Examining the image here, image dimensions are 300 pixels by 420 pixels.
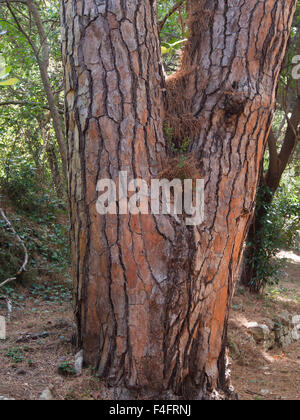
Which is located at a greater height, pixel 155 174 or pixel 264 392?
pixel 155 174

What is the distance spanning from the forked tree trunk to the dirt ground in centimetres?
27

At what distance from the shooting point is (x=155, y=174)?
8.58 ft

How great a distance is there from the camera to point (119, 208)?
250 centimetres

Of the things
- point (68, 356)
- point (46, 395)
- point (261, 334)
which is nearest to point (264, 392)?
point (261, 334)

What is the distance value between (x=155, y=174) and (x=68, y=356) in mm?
1390

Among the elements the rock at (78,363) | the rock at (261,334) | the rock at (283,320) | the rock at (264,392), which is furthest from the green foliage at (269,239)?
the rock at (78,363)

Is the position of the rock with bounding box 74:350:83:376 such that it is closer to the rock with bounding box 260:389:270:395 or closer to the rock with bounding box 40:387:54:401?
the rock with bounding box 40:387:54:401

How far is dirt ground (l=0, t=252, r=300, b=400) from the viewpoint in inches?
99.7

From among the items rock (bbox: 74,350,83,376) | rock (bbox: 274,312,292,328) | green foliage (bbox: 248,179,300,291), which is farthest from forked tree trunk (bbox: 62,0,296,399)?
green foliage (bbox: 248,179,300,291)

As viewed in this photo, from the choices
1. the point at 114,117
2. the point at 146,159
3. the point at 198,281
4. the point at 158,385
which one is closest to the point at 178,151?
the point at 146,159

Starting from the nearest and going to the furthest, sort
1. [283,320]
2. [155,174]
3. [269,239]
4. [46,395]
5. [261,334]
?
[46,395] < [155,174] < [261,334] < [283,320] < [269,239]

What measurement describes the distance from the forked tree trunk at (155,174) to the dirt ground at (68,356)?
0.27m

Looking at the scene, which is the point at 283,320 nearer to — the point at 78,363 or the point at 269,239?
the point at 269,239

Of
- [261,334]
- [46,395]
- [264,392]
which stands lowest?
[261,334]
